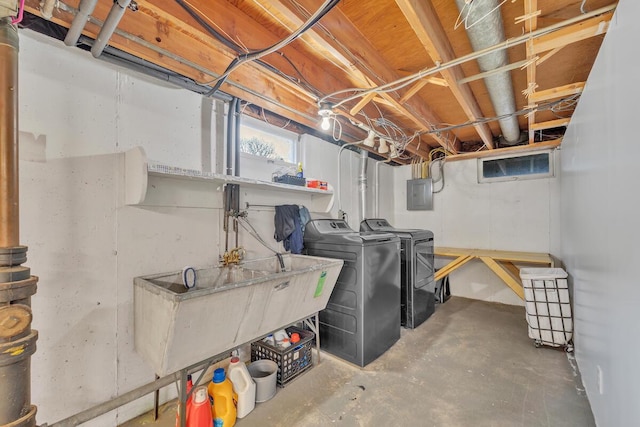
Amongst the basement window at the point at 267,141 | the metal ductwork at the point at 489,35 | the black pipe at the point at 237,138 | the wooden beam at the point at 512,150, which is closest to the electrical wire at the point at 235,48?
the black pipe at the point at 237,138

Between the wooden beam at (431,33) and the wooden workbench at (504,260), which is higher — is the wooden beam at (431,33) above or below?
above

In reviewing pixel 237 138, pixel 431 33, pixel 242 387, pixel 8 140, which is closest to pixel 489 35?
pixel 431 33

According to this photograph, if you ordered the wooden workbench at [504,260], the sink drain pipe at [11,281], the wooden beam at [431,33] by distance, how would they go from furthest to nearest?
the wooden workbench at [504,260] → the wooden beam at [431,33] → the sink drain pipe at [11,281]

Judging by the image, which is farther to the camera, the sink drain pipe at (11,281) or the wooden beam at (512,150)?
the wooden beam at (512,150)

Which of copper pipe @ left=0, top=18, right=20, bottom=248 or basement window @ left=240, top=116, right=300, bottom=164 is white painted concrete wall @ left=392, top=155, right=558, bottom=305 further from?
copper pipe @ left=0, top=18, right=20, bottom=248

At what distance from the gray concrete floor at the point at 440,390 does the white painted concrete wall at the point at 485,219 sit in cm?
143

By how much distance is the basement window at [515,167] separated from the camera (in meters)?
3.78

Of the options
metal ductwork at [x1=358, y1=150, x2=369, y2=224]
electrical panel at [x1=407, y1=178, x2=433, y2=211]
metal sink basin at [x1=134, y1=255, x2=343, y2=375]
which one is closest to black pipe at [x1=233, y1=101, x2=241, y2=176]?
metal sink basin at [x1=134, y1=255, x2=343, y2=375]

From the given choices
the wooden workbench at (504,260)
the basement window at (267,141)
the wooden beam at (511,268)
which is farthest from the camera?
the wooden beam at (511,268)

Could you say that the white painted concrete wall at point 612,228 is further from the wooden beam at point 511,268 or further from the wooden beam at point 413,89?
the wooden beam at point 511,268

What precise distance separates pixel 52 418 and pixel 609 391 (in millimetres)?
2848

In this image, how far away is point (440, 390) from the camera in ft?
6.70

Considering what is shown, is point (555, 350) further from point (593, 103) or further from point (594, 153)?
point (593, 103)

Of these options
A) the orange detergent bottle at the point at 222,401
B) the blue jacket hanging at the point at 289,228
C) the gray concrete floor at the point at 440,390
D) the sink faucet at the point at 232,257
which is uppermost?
the blue jacket hanging at the point at 289,228
